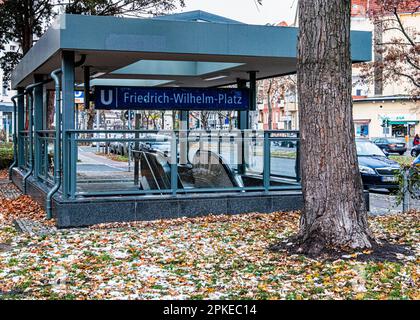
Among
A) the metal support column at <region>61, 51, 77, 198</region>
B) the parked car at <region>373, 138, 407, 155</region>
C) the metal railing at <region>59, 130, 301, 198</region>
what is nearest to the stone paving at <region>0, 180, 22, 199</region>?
the metal railing at <region>59, 130, 301, 198</region>

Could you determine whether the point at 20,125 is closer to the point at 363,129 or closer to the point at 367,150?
the point at 367,150

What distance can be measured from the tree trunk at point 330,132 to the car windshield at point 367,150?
43.5 ft

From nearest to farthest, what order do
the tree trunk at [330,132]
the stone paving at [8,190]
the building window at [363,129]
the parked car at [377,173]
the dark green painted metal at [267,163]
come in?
the tree trunk at [330,132], the dark green painted metal at [267,163], the stone paving at [8,190], the parked car at [377,173], the building window at [363,129]

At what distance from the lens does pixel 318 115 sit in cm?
805

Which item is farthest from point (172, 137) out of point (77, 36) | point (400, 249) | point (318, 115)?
point (400, 249)

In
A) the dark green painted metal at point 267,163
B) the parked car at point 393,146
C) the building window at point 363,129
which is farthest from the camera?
the building window at point 363,129

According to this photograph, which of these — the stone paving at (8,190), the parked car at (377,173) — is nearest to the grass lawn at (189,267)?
the stone paving at (8,190)

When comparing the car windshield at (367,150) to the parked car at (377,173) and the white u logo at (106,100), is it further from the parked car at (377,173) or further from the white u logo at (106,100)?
the white u logo at (106,100)

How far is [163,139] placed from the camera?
11820 millimetres

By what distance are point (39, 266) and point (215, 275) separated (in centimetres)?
217

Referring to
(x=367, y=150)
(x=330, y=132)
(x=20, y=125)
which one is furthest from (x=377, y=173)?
(x=330, y=132)

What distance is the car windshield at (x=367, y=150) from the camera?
21.2m

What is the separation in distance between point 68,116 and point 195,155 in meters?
2.62

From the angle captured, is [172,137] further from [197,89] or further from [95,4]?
[95,4]
